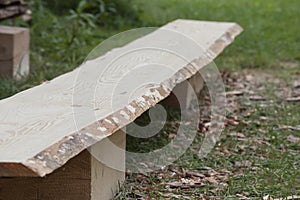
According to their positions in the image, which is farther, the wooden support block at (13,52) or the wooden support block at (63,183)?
the wooden support block at (13,52)

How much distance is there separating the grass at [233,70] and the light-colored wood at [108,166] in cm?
9

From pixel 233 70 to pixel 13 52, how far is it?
2061 millimetres

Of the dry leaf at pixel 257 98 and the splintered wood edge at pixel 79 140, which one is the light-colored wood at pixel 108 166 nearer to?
the splintered wood edge at pixel 79 140

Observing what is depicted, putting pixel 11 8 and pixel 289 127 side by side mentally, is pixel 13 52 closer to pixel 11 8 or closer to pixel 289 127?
pixel 11 8

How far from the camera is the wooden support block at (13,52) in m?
5.20

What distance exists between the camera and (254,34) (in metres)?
7.61

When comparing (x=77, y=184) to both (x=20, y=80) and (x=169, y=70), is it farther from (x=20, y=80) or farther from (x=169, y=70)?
(x=20, y=80)

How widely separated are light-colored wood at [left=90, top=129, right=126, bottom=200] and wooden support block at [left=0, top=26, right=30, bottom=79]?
2255 mm

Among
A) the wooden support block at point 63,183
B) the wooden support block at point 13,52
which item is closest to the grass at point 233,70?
the wooden support block at point 13,52

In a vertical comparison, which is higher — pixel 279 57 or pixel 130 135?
pixel 130 135

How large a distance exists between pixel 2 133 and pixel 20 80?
268 cm

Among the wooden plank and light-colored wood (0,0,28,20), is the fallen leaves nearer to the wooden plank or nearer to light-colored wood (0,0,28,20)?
the wooden plank

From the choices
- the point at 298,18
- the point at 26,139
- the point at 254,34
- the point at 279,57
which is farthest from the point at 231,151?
the point at 298,18

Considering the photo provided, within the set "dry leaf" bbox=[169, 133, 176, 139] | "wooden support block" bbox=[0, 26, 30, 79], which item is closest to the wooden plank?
"dry leaf" bbox=[169, 133, 176, 139]
